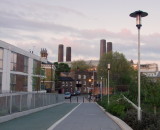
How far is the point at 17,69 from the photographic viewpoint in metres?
52.6

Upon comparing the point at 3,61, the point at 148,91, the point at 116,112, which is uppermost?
the point at 3,61

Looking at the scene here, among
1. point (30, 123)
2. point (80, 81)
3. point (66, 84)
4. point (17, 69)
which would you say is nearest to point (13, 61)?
point (17, 69)

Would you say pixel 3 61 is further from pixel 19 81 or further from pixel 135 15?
pixel 135 15

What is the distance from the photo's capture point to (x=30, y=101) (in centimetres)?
2869

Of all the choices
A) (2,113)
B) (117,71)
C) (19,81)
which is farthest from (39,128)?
(117,71)

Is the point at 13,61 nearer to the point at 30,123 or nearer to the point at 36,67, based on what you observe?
the point at 36,67

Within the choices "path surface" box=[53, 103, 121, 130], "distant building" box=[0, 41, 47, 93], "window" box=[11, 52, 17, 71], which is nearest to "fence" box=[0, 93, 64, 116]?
"path surface" box=[53, 103, 121, 130]

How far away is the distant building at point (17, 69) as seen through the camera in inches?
1817

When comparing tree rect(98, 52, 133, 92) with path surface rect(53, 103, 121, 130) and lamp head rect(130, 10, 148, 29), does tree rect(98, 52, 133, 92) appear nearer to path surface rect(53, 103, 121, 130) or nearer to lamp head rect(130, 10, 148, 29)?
path surface rect(53, 103, 121, 130)

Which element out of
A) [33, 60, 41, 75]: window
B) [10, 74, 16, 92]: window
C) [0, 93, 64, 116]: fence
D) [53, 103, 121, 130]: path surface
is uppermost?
[33, 60, 41, 75]: window

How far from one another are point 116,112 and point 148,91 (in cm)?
435

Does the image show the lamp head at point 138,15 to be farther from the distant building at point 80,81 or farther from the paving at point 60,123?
the distant building at point 80,81

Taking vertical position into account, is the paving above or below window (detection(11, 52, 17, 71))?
below

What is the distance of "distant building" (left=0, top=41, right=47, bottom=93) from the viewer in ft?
151
